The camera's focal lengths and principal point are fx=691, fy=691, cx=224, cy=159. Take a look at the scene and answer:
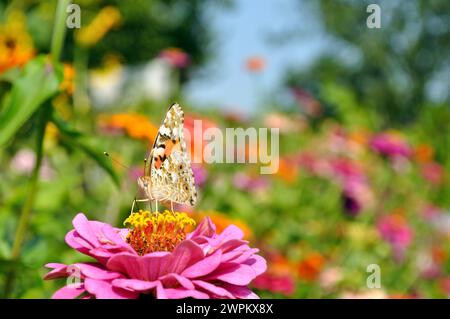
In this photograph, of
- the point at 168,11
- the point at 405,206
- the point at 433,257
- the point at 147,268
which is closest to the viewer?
the point at 147,268

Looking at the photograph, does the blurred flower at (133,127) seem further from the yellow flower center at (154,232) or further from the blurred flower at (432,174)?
the blurred flower at (432,174)

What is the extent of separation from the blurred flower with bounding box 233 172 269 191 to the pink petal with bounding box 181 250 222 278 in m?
2.03

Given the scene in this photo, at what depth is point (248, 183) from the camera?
2.68 metres

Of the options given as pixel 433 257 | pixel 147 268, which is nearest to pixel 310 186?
pixel 433 257

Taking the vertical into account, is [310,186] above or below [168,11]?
below

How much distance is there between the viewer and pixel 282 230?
245cm

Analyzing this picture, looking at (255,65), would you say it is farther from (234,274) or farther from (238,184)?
(234,274)

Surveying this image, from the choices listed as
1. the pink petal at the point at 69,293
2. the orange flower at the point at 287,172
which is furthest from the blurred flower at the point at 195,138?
the pink petal at the point at 69,293

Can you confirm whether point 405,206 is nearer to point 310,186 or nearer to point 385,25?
point 310,186

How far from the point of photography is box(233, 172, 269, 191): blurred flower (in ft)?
8.75

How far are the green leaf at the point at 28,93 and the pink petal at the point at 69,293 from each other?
48 centimetres

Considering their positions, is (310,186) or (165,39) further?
(165,39)

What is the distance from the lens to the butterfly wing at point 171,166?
2.68 ft

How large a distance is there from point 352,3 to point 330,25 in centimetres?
81
